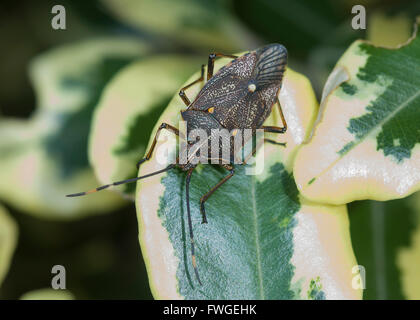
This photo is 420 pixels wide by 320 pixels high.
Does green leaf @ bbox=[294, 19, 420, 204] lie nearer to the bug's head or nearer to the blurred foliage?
the bug's head

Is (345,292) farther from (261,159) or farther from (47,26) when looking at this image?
(47,26)

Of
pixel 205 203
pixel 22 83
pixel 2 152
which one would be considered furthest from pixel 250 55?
pixel 22 83

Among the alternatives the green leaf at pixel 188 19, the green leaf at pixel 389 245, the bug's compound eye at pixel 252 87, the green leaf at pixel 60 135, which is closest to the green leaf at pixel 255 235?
the bug's compound eye at pixel 252 87

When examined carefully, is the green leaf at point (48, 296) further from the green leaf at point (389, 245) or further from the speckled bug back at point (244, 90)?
the green leaf at point (389, 245)

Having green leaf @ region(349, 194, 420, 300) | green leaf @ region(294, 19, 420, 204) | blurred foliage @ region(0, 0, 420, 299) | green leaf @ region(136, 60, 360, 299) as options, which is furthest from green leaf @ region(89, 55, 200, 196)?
green leaf @ region(349, 194, 420, 300)

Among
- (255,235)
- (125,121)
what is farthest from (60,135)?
(255,235)

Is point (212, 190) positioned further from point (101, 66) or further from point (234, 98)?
point (101, 66)

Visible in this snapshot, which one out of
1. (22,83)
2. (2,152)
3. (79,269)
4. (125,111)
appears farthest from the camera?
(22,83)

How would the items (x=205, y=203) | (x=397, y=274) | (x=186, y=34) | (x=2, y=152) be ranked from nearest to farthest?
(x=205, y=203) → (x=397, y=274) → (x=2, y=152) → (x=186, y=34)
